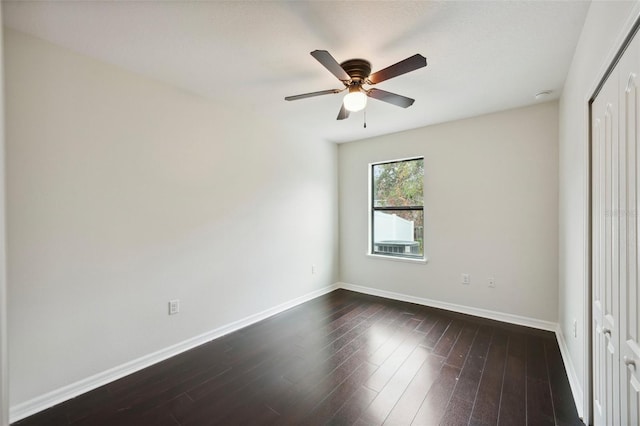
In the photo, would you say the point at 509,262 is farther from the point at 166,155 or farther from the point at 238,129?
the point at 166,155

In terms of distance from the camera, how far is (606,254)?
1.39 meters

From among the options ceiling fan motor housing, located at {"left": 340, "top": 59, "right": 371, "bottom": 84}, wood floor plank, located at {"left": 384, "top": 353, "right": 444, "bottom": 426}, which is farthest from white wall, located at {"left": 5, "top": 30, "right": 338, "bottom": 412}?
wood floor plank, located at {"left": 384, "top": 353, "right": 444, "bottom": 426}

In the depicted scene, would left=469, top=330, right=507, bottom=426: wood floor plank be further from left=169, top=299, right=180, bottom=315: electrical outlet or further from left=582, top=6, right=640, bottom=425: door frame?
left=169, top=299, right=180, bottom=315: electrical outlet

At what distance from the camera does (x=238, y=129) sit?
315 cm

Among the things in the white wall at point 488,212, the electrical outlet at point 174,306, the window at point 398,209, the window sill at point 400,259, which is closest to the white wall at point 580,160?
the white wall at point 488,212

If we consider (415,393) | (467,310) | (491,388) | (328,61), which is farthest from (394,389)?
(328,61)

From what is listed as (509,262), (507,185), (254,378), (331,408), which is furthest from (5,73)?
(509,262)

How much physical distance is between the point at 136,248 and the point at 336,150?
10.9 feet

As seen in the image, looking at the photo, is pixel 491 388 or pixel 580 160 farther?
pixel 491 388

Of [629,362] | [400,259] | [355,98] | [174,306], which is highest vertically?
[355,98]

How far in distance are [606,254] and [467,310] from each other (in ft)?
7.80

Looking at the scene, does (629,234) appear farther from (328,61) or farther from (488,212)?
(488,212)

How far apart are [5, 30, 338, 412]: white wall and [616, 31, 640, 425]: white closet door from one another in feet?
9.72

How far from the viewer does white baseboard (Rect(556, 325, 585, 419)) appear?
1.80 m
